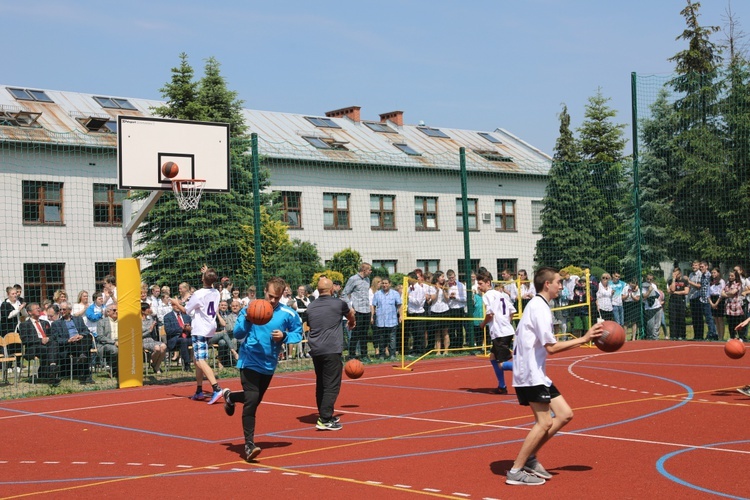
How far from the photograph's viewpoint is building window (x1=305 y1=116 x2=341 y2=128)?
50.2 meters

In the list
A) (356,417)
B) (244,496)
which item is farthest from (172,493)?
(356,417)

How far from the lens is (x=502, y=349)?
14.5 m

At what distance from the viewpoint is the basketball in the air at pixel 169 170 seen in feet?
57.9

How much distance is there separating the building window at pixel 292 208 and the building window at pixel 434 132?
49.3 feet

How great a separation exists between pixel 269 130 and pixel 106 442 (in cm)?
3686

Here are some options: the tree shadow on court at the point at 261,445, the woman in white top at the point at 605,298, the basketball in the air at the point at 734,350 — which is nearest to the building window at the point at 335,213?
the woman in white top at the point at 605,298

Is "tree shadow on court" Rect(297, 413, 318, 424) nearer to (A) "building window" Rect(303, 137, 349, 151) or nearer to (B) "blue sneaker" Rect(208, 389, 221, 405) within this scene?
(B) "blue sneaker" Rect(208, 389, 221, 405)

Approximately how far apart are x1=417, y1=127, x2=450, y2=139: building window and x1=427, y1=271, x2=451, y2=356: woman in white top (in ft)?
107

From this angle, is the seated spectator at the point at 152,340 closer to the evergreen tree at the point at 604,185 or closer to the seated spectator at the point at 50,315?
the seated spectator at the point at 50,315

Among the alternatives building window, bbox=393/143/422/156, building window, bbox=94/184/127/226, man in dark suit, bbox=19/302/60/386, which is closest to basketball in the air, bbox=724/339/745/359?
man in dark suit, bbox=19/302/60/386

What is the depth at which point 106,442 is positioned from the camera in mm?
11055

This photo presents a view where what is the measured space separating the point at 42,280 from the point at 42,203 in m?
3.50

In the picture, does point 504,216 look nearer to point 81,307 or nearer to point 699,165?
point 699,165

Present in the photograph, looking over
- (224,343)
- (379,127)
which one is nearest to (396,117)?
(379,127)
